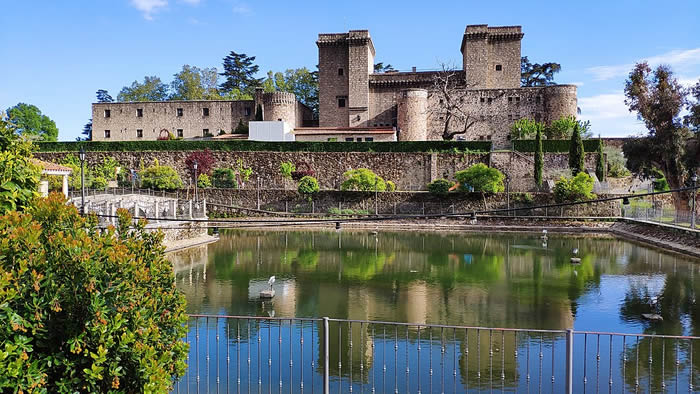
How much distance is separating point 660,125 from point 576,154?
6.48 metres

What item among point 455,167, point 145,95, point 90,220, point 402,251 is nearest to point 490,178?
point 455,167

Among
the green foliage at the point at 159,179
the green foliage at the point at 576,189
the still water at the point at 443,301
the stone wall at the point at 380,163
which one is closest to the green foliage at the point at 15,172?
the still water at the point at 443,301

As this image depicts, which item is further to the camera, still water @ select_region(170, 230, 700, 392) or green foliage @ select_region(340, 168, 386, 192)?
green foliage @ select_region(340, 168, 386, 192)

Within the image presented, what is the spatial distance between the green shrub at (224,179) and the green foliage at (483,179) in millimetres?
15187

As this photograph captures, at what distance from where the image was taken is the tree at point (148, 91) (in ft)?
211

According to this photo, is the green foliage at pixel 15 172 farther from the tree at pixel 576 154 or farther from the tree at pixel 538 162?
the tree at pixel 576 154

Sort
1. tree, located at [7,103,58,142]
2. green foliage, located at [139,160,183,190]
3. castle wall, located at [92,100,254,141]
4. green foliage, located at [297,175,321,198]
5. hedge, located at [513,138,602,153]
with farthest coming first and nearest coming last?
tree, located at [7,103,58,142], castle wall, located at [92,100,254,141], hedge, located at [513,138,602,153], green foliage, located at [139,160,183,190], green foliage, located at [297,175,321,198]

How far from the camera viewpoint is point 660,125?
28656 millimetres

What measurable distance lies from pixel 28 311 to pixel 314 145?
3590 cm

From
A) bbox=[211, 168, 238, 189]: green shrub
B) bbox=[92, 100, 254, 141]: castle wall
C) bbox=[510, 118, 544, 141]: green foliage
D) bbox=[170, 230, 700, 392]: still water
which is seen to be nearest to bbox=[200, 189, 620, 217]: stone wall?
bbox=[211, 168, 238, 189]: green shrub

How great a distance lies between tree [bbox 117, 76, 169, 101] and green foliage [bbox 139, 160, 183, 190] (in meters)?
31.6

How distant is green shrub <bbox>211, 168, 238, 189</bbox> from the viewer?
37000 mm

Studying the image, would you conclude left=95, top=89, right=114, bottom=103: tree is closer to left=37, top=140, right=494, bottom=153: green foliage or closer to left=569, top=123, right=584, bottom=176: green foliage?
left=37, top=140, right=494, bottom=153: green foliage

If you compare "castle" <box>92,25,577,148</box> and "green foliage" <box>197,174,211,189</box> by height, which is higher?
"castle" <box>92,25,577,148</box>
